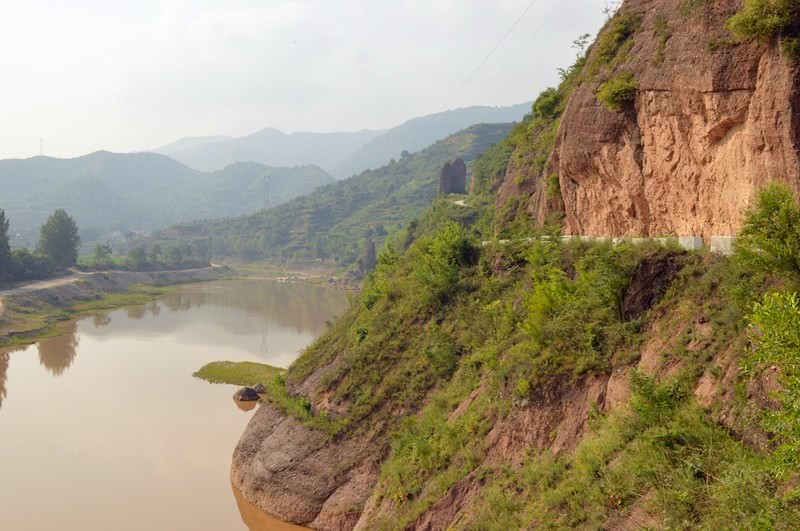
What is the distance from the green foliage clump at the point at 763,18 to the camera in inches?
503

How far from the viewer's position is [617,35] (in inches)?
784

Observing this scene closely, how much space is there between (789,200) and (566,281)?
21.6 ft

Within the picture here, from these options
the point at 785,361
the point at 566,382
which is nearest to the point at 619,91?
the point at 566,382

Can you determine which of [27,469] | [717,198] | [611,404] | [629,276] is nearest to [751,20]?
[717,198]

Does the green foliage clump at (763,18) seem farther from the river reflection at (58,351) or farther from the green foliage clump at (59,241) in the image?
the green foliage clump at (59,241)

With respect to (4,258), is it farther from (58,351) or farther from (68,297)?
(58,351)

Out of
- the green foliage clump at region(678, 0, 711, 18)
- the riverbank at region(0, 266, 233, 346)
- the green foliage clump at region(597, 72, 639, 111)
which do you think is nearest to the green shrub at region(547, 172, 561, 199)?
the green foliage clump at region(597, 72, 639, 111)

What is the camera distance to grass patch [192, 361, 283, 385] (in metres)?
43.0

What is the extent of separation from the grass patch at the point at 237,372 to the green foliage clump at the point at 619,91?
31.0 m

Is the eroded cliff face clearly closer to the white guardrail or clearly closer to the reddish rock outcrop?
the white guardrail

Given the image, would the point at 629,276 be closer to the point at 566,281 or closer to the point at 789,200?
the point at 566,281

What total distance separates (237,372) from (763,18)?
3988cm

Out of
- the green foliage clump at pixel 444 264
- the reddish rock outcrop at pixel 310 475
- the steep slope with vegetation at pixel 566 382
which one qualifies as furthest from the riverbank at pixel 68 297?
the green foliage clump at pixel 444 264

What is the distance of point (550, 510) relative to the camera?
1174 centimetres
